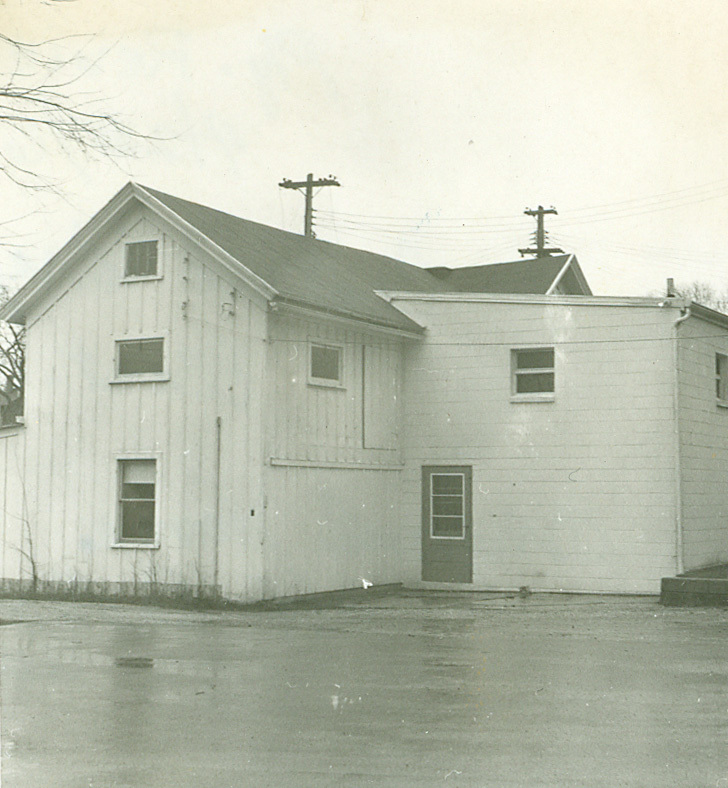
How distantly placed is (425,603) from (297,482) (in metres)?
3.05

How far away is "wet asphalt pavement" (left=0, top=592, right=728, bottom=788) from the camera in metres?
7.21

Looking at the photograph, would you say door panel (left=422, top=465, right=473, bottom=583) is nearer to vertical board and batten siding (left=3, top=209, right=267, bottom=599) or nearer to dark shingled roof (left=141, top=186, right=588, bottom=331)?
dark shingled roof (left=141, top=186, right=588, bottom=331)

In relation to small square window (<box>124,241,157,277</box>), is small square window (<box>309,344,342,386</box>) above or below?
below

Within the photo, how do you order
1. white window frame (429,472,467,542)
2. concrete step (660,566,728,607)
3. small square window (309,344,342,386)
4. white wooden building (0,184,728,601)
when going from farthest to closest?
1. white window frame (429,472,467,542)
2. small square window (309,344,342,386)
3. white wooden building (0,184,728,601)
4. concrete step (660,566,728,607)

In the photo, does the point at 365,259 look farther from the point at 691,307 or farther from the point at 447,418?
the point at 691,307

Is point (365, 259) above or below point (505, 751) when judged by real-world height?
above

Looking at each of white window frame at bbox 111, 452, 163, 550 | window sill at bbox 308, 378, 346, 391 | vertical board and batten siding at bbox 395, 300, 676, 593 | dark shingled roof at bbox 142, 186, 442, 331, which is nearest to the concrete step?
vertical board and batten siding at bbox 395, 300, 676, 593

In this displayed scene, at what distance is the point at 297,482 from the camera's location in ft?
64.6

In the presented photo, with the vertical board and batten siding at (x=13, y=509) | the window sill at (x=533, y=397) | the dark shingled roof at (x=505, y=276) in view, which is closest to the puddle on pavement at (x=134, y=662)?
the vertical board and batten siding at (x=13, y=509)

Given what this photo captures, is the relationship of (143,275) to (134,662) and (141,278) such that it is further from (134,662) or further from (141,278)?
(134,662)

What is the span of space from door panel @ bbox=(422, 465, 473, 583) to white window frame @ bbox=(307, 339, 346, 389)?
2785 millimetres

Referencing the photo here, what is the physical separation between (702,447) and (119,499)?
10.9 metres

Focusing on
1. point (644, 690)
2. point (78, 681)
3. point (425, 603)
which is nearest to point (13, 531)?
point (425, 603)

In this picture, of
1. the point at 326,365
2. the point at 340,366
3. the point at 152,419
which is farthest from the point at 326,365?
the point at 152,419
